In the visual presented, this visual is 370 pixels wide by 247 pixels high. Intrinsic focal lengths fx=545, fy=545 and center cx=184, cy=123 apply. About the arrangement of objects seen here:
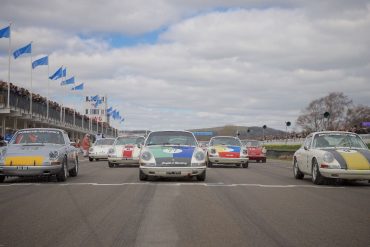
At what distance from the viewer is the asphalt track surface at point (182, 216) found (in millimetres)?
6652

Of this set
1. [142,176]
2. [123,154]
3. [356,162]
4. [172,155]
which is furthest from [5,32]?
[356,162]

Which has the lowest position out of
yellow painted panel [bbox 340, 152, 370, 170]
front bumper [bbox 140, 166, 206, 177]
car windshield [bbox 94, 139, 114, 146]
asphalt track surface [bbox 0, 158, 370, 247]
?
asphalt track surface [bbox 0, 158, 370, 247]

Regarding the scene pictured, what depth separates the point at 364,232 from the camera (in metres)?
7.14

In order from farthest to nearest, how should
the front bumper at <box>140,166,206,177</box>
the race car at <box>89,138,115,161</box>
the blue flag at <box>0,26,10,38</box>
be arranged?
the blue flag at <box>0,26,10,38</box>, the race car at <box>89,138,115,161</box>, the front bumper at <box>140,166,206,177</box>

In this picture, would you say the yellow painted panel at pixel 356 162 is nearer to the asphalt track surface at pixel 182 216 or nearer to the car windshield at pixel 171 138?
the asphalt track surface at pixel 182 216

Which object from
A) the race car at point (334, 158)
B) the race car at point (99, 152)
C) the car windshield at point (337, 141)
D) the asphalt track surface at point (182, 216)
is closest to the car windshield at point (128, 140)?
the race car at point (99, 152)

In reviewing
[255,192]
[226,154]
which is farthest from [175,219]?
[226,154]

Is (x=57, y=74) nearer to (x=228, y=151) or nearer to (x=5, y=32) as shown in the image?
(x=5, y=32)

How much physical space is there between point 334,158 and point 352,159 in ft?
1.52

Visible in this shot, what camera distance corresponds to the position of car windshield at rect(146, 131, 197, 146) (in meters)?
15.9

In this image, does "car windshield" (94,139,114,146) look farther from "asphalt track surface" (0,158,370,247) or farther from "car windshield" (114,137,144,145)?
"asphalt track surface" (0,158,370,247)

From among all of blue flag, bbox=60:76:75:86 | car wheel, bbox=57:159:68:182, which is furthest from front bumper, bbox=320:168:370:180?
blue flag, bbox=60:76:75:86

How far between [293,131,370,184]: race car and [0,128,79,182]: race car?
22.4 ft

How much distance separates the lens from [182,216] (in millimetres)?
8453
